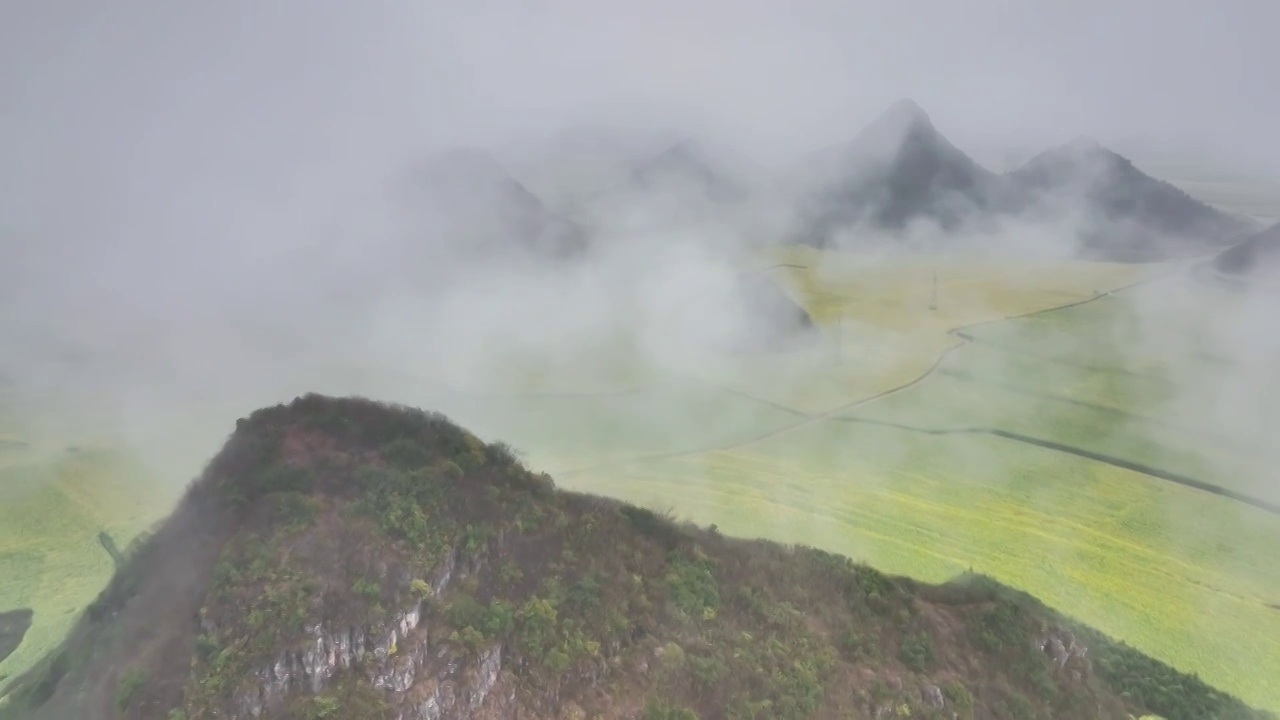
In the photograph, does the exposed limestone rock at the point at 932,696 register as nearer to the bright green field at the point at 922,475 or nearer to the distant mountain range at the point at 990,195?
the bright green field at the point at 922,475

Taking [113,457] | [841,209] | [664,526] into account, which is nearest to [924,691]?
[664,526]

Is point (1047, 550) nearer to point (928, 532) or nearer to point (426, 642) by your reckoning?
point (928, 532)

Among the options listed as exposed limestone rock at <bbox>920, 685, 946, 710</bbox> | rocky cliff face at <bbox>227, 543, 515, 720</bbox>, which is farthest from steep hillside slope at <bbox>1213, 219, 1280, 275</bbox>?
rocky cliff face at <bbox>227, 543, 515, 720</bbox>

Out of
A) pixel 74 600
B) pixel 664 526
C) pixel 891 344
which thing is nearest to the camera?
pixel 664 526

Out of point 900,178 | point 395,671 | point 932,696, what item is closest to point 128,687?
point 395,671

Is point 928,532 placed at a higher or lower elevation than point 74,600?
higher

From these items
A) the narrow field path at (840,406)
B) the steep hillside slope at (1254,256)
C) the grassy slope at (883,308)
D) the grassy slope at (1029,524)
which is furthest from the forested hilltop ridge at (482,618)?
the steep hillside slope at (1254,256)

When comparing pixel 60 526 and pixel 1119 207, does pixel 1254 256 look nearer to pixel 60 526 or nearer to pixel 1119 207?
pixel 1119 207
